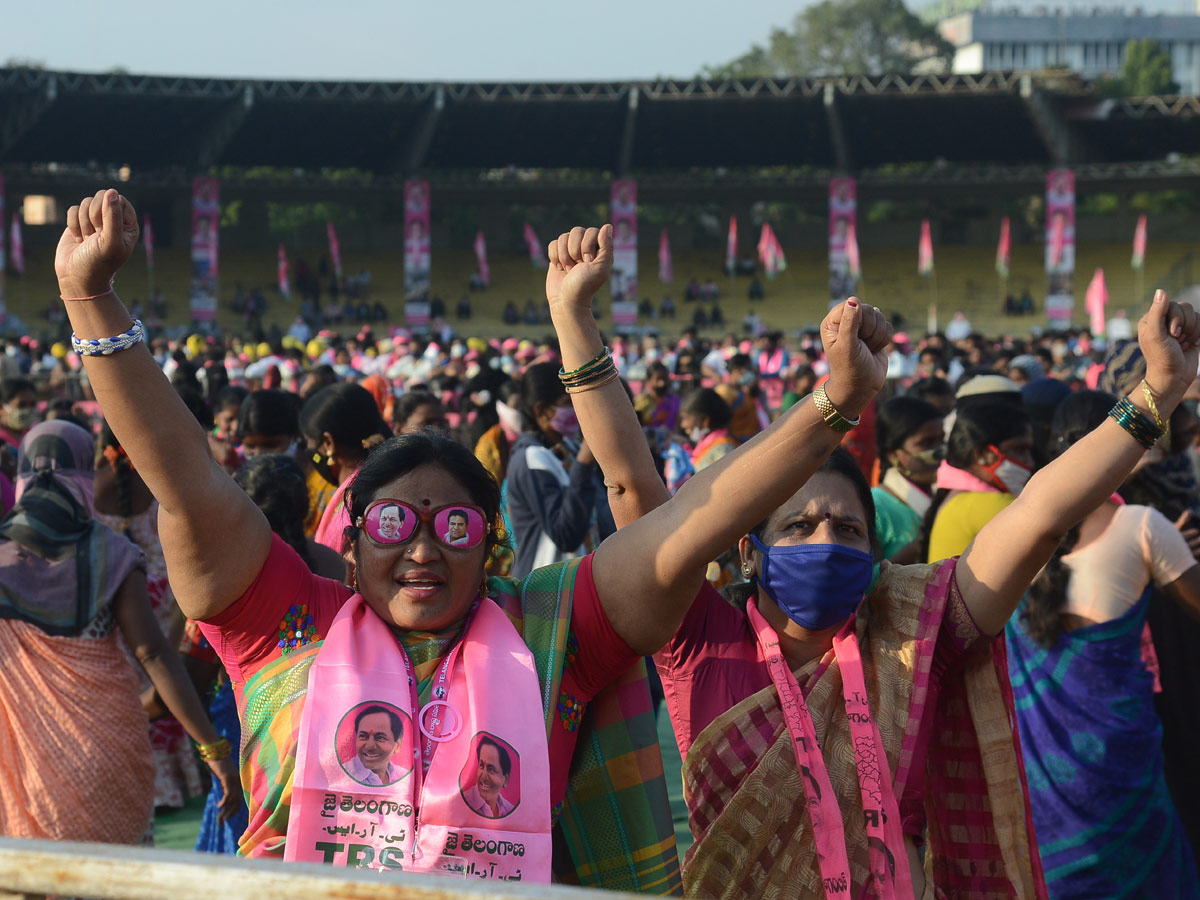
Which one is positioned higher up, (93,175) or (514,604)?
(93,175)

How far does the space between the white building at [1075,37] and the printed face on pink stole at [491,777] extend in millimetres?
76768

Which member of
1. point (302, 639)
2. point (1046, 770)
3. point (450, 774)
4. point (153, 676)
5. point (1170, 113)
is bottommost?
point (1046, 770)

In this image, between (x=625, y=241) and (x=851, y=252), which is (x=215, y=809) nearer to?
(x=625, y=241)

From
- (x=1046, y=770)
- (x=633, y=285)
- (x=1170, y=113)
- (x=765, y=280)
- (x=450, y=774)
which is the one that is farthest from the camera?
(x=765, y=280)

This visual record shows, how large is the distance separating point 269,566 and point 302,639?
0.11 metres

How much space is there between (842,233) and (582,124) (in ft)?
23.6

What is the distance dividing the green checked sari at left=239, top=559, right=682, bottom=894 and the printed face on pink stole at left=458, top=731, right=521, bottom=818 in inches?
4.2

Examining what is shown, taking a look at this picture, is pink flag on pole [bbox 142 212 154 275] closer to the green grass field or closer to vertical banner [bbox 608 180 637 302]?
vertical banner [bbox 608 180 637 302]

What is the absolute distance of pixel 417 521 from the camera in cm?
187

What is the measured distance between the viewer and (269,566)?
1.85m

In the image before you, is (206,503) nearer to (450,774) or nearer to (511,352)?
(450,774)

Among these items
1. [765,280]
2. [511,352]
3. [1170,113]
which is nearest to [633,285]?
[765,280]

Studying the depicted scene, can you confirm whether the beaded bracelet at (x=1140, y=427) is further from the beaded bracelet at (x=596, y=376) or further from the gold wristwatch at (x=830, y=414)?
the beaded bracelet at (x=596, y=376)

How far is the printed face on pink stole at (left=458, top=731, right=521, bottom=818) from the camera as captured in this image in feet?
5.60
